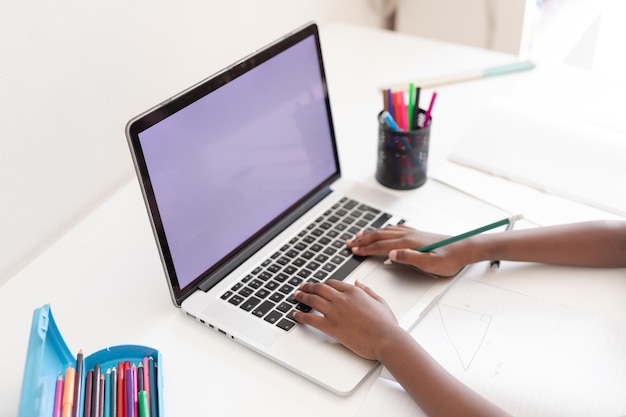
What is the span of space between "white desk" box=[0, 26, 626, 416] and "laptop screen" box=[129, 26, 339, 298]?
0.08 meters

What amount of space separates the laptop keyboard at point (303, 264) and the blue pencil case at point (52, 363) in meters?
0.15

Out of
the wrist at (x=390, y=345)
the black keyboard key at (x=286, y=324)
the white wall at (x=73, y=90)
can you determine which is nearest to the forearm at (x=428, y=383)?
the wrist at (x=390, y=345)

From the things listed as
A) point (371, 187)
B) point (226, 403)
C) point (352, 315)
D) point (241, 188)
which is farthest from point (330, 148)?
point (226, 403)

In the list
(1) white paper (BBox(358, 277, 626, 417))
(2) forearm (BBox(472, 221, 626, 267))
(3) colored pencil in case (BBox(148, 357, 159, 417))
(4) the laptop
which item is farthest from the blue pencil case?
(2) forearm (BBox(472, 221, 626, 267))

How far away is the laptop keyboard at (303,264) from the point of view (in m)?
0.85

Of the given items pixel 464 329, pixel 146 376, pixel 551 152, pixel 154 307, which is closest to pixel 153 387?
pixel 146 376

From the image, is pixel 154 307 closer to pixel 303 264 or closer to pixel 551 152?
pixel 303 264

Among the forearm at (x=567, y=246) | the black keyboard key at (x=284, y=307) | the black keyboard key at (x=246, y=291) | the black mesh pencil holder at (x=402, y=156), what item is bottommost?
the black keyboard key at (x=284, y=307)

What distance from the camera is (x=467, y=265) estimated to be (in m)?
0.92

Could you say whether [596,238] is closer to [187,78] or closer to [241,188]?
[241,188]

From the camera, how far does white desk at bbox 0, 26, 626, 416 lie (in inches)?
29.8

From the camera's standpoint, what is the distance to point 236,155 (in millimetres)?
912

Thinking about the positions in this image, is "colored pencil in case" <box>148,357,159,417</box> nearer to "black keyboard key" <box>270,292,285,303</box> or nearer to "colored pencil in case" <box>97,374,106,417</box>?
"colored pencil in case" <box>97,374,106,417</box>

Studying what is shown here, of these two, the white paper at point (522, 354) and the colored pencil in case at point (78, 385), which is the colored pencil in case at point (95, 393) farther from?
the white paper at point (522, 354)
